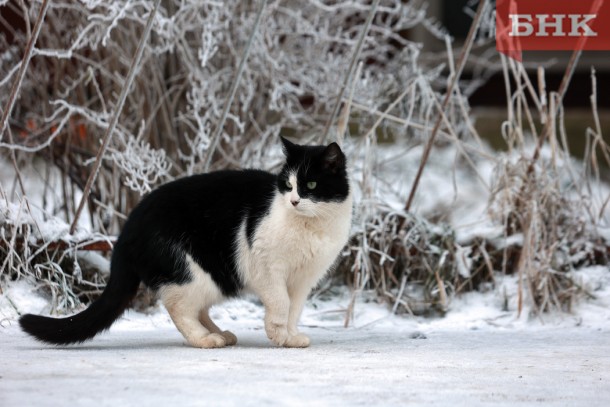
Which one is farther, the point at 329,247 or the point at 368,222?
the point at 368,222

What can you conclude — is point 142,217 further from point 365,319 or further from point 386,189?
point 386,189

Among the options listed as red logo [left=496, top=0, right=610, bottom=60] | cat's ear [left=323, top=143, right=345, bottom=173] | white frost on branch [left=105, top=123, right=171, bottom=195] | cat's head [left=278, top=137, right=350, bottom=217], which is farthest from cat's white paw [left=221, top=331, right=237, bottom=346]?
red logo [left=496, top=0, right=610, bottom=60]

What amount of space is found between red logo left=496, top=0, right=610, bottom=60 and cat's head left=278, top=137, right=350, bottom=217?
4.51 ft

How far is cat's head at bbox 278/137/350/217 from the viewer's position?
8.84 ft

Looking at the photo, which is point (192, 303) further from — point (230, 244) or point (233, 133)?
point (233, 133)

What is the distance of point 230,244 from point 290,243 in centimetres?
20

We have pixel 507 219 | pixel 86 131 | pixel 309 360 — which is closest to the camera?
pixel 309 360

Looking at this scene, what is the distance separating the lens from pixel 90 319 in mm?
2656

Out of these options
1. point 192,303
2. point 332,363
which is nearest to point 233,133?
point 192,303

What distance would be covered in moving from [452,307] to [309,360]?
4.41 ft

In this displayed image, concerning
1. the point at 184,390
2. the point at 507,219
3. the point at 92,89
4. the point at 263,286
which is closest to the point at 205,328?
the point at 263,286

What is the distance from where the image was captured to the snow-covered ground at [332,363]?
194cm

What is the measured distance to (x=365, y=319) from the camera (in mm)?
3520

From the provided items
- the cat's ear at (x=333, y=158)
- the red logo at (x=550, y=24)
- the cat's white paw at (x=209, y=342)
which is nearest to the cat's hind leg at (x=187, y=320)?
the cat's white paw at (x=209, y=342)
